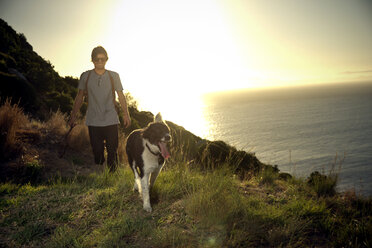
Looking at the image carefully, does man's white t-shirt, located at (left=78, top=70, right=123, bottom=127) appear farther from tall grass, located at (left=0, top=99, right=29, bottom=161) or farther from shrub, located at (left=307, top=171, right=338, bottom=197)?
shrub, located at (left=307, top=171, right=338, bottom=197)

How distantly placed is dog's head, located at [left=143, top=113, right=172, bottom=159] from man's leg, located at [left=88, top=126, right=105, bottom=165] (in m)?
2.06

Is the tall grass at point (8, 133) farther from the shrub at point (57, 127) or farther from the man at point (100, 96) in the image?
the man at point (100, 96)

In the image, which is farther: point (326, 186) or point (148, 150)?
point (326, 186)

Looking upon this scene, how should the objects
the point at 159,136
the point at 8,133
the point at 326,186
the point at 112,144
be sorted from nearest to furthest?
1. the point at 159,136
2. the point at 112,144
3. the point at 326,186
4. the point at 8,133

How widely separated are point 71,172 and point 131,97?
16045mm

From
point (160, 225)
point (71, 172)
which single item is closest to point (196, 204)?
point (160, 225)

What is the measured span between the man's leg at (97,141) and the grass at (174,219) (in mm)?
891

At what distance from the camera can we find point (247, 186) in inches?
224

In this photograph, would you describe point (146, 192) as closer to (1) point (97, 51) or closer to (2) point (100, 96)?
(2) point (100, 96)

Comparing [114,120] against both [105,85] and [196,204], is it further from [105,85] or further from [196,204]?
[196,204]

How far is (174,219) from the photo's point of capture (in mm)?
3676

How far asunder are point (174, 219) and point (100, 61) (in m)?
3.76

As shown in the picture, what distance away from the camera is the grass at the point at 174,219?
307 centimetres

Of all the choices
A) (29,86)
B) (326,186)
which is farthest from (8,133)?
(326,186)
